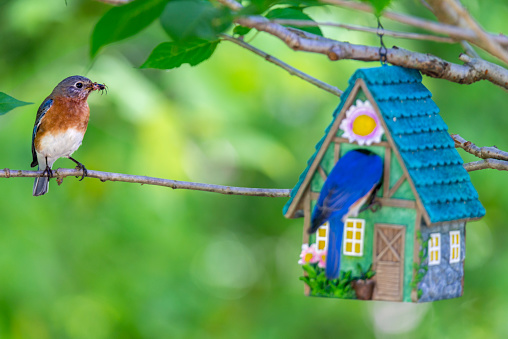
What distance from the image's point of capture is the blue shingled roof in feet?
7.82

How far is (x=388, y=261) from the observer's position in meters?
2.43

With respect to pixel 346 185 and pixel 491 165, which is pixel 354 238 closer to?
pixel 346 185

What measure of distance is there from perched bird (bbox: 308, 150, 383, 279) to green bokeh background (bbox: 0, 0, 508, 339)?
501cm

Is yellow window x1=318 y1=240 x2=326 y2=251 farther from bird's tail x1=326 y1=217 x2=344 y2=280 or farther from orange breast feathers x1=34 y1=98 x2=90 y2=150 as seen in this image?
orange breast feathers x1=34 y1=98 x2=90 y2=150

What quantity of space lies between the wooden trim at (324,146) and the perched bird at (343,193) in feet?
0.37

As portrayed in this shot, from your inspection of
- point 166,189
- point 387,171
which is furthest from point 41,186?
point 166,189

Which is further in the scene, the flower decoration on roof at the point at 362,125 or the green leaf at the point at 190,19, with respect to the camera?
the flower decoration on roof at the point at 362,125

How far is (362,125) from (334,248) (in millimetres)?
444

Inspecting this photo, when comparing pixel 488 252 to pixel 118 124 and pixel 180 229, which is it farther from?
pixel 118 124

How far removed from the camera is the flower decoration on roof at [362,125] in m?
2.44

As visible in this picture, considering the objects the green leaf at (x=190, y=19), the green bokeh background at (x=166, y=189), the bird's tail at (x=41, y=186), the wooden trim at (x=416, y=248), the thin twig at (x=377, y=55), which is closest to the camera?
the green leaf at (x=190, y=19)

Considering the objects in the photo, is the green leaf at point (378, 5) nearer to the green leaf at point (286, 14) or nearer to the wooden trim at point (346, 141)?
the green leaf at point (286, 14)

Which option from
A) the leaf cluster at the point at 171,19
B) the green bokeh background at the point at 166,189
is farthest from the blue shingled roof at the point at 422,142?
the green bokeh background at the point at 166,189

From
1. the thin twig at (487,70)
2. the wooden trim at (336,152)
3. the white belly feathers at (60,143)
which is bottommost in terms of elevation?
the wooden trim at (336,152)
